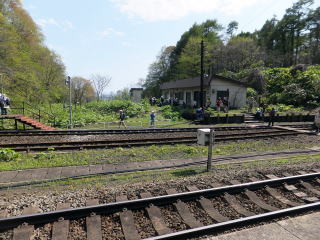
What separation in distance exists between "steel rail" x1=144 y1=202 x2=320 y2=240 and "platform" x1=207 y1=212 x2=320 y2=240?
0.13m

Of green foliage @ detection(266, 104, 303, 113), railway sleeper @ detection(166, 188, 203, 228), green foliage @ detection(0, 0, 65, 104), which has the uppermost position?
green foliage @ detection(0, 0, 65, 104)

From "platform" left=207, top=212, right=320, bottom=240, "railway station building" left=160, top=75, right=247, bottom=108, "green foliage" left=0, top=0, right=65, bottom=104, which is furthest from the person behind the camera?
"railway station building" left=160, top=75, right=247, bottom=108

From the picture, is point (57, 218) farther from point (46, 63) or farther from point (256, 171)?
point (46, 63)

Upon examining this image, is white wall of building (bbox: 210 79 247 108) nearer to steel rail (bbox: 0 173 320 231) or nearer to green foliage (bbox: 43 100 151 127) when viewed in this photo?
green foliage (bbox: 43 100 151 127)

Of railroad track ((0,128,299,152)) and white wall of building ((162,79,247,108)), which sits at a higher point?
white wall of building ((162,79,247,108))

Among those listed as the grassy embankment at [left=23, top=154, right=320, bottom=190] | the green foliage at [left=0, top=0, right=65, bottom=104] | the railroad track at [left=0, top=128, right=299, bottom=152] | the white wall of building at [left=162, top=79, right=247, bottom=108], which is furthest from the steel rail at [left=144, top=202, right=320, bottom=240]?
the white wall of building at [left=162, top=79, right=247, bottom=108]

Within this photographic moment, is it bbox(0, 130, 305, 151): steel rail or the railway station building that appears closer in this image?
bbox(0, 130, 305, 151): steel rail

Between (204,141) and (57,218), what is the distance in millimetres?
4924

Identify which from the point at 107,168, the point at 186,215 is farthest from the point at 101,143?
the point at 186,215

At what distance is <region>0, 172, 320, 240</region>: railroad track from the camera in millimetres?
3850

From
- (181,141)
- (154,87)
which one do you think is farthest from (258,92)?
(154,87)

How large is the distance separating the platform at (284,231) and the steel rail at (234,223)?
127 millimetres

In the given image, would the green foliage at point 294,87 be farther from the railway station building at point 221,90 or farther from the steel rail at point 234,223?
the steel rail at point 234,223

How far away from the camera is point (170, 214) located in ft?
14.6
